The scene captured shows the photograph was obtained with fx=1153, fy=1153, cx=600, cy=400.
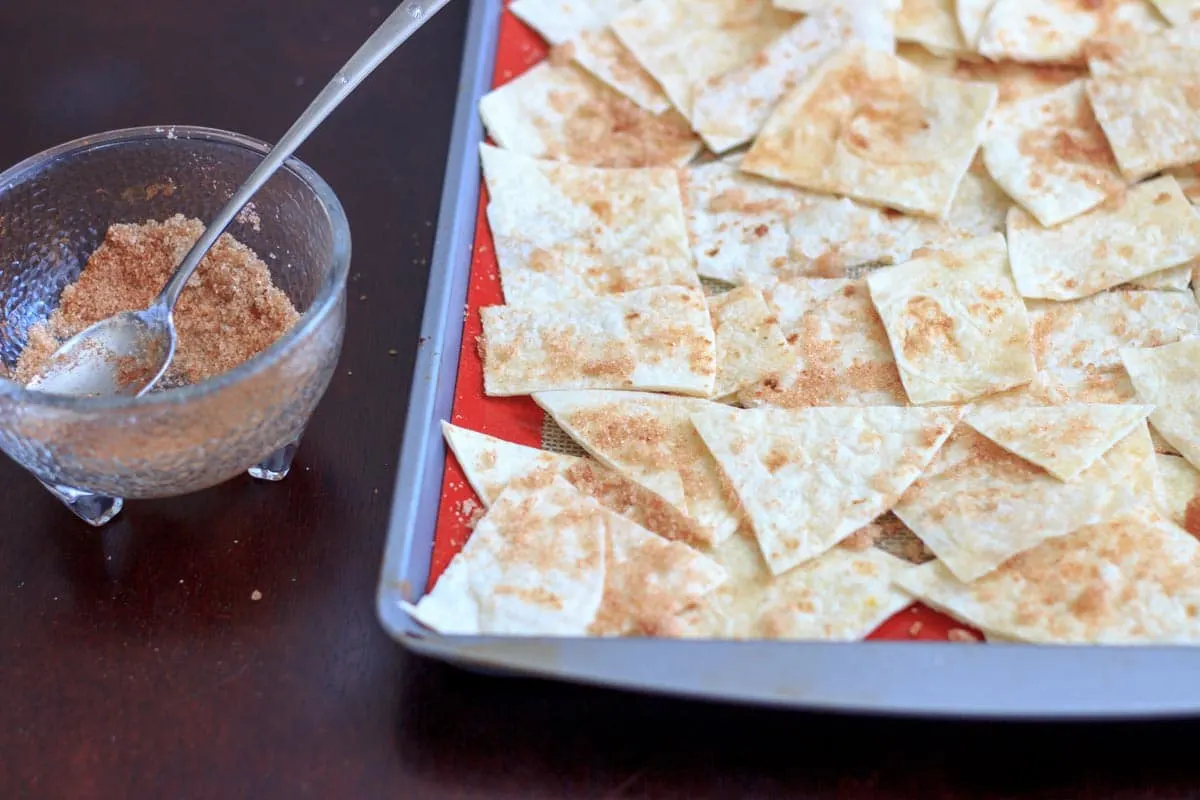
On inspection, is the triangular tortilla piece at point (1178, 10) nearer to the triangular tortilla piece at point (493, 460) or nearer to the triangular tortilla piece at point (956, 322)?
the triangular tortilla piece at point (956, 322)

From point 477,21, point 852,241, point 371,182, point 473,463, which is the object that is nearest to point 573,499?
point 473,463

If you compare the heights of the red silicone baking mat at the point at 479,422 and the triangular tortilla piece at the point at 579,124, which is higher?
the triangular tortilla piece at the point at 579,124

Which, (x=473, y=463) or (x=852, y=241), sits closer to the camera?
(x=473, y=463)

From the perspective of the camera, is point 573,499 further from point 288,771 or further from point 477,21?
point 477,21

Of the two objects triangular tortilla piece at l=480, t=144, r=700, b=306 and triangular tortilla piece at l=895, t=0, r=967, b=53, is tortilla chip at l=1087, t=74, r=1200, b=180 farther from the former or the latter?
triangular tortilla piece at l=480, t=144, r=700, b=306

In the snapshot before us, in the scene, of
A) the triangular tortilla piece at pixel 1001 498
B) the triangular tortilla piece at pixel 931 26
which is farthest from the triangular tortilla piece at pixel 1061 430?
the triangular tortilla piece at pixel 931 26

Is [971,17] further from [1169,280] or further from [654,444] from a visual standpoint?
[654,444]

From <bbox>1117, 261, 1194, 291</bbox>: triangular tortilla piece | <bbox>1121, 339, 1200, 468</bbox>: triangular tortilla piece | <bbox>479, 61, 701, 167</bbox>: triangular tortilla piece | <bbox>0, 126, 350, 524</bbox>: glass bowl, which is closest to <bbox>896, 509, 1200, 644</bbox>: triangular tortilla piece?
<bbox>1121, 339, 1200, 468</bbox>: triangular tortilla piece
